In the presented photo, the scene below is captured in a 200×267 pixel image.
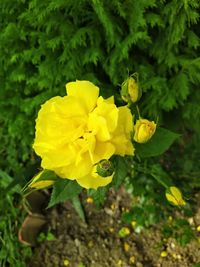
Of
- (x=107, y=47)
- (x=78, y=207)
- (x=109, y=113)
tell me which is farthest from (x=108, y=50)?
(x=78, y=207)

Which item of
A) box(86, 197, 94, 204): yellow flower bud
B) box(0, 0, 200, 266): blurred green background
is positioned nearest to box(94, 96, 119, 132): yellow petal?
box(0, 0, 200, 266): blurred green background

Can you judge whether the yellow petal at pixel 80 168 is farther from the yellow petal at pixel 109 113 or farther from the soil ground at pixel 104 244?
the soil ground at pixel 104 244

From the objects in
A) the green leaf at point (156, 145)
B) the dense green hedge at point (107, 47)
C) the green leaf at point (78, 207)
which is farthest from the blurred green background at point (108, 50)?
the green leaf at point (156, 145)

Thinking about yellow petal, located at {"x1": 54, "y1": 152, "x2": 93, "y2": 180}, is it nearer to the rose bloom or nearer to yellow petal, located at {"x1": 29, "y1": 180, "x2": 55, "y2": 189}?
the rose bloom

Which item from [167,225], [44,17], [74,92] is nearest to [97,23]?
[44,17]

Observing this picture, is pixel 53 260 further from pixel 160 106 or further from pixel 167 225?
pixel 160 106
